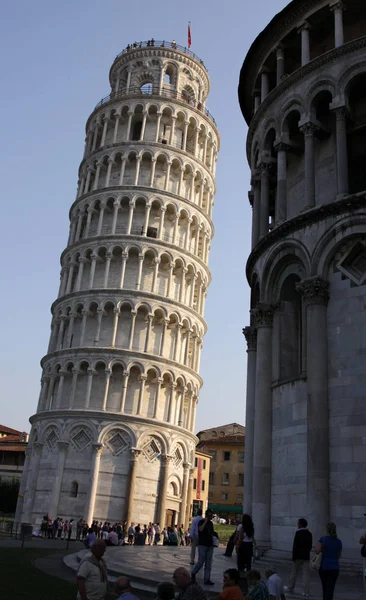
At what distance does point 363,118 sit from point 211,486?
8744 centimetres

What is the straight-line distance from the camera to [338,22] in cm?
2162

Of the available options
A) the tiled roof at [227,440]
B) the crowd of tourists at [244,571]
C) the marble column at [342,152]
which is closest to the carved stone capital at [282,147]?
the marble column at [342,152]

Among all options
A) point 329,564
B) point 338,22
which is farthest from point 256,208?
point 329,564

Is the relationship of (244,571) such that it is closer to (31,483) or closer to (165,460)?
(165,460)

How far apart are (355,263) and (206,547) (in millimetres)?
9536

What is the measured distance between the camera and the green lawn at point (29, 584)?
13023 millimetres

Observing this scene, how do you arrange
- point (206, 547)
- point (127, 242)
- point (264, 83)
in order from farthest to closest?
point (127, 242)
point (264, 83)
point (206, 547)

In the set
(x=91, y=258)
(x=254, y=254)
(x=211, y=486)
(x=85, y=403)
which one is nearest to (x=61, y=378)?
(x=85, y=403)

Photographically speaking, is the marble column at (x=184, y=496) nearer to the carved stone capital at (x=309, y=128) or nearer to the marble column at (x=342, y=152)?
the carved stone capital at (x=309, y=128)

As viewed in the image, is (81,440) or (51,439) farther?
(51,439)

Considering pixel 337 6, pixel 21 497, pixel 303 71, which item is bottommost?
pixel 21 497

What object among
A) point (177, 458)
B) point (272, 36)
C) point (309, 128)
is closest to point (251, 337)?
point (309, 128)

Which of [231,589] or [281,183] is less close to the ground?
[281,183]

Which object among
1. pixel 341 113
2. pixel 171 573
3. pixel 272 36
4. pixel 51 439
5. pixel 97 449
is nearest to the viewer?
pixel 171 573
